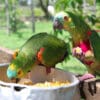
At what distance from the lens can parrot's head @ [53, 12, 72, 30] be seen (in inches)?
58.6

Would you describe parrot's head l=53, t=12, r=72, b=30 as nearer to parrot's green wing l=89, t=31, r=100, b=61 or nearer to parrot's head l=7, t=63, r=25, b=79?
parrot's green wing l=89, t=31, r=100, b=61

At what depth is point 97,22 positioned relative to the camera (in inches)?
71.1

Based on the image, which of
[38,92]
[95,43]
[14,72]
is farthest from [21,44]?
[38,92]

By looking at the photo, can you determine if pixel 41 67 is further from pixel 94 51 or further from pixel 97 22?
pixel 97 22

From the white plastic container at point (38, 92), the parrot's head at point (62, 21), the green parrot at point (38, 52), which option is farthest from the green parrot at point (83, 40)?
the white plastic container at point (38, 92)

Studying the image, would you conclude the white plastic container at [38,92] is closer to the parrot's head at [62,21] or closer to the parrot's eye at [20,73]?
the parrot's eye at [20,73]

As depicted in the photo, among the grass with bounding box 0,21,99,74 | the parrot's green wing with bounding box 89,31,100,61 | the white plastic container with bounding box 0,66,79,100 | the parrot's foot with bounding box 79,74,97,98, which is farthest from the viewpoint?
the grass with bounding box 0,21,99,74

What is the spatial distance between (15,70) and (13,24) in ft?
30.3

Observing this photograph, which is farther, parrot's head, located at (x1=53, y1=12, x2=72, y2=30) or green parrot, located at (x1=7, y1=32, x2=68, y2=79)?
parrot's head, located at (x1=53, y1=12, x2=72, y2=30)

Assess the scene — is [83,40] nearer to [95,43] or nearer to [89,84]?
[95,43]

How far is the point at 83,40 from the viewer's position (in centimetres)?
146

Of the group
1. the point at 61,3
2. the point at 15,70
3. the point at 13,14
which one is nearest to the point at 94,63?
the point at 15,70

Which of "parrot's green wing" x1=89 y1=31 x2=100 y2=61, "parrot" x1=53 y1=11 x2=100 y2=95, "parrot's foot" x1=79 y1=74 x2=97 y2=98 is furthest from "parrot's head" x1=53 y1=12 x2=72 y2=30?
"parrot's foot" x1=79 y1=74 x2=97 y2=98

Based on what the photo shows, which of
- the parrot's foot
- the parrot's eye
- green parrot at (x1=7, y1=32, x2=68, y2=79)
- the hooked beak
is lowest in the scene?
the parrot's foot
